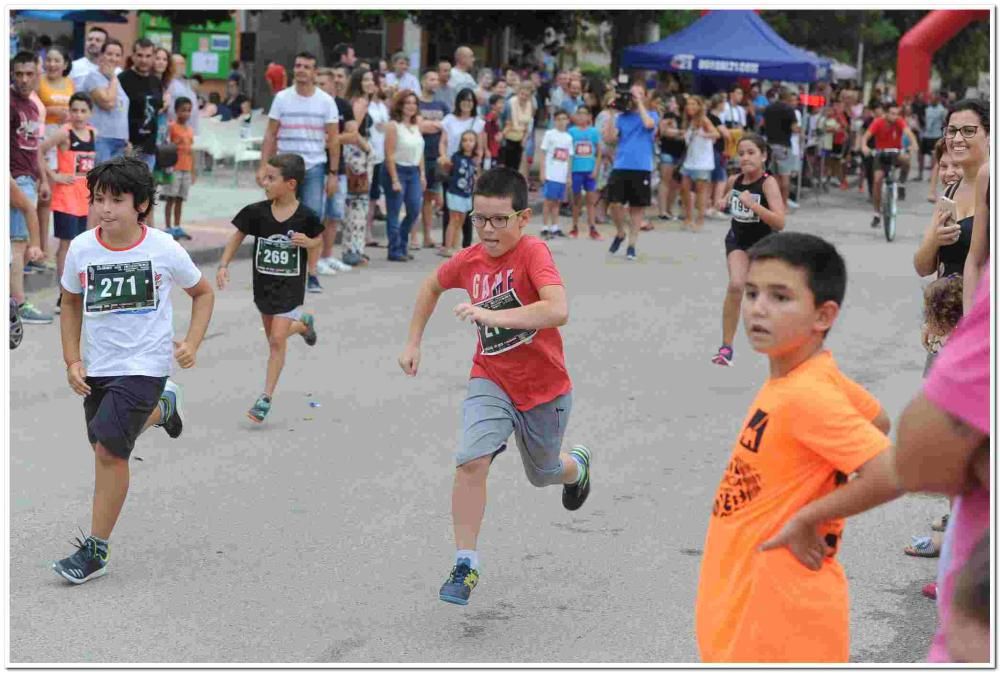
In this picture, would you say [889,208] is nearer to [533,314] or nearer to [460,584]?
[533,314]

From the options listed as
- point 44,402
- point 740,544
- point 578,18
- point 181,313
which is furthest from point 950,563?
point 578,18

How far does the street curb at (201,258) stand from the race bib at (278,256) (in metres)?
3.88

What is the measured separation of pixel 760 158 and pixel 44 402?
4.70m

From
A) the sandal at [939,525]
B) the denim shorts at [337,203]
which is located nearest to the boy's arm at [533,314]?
the sandal at [939,525]

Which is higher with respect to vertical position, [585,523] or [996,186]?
[996,186]

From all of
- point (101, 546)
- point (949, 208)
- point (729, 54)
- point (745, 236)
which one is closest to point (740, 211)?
point (745, 236)

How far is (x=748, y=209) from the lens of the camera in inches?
392

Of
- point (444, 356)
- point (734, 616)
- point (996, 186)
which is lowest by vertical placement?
point (444, 356)

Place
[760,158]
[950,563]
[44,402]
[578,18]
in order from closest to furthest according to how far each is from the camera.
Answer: [950,563] → [44,402] → [760,158] → [578,18]

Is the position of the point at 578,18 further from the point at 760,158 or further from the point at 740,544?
the point at 740,544

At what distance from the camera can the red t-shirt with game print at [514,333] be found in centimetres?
547

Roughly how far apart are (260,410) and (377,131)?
7472 mm

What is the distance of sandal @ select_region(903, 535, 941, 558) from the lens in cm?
599

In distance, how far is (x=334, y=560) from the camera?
582 cm
